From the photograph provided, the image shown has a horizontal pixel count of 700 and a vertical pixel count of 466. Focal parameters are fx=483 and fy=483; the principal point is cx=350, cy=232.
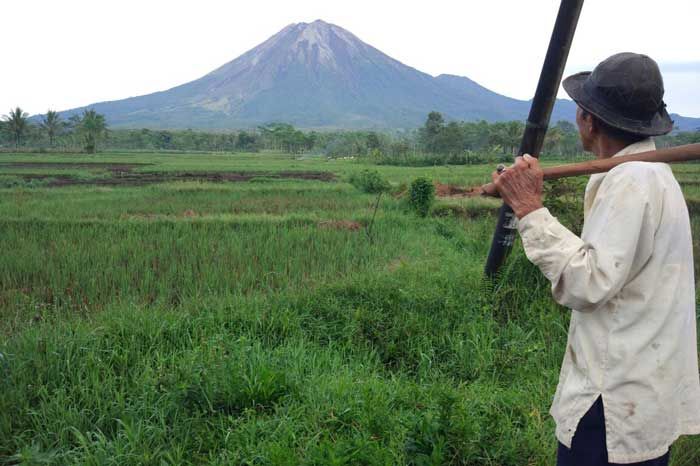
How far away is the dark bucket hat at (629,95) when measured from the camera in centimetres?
138

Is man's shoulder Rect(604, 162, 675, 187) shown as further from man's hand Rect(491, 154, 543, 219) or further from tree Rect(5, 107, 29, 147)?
tree Rect(5, 107, 29, 147)

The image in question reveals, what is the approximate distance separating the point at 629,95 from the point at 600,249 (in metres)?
0.47

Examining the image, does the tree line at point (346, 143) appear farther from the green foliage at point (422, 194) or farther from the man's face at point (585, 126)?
the man's face at point (585, 126)

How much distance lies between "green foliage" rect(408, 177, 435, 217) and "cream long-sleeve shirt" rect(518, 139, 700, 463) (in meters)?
8.72

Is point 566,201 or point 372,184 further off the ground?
point 566,201

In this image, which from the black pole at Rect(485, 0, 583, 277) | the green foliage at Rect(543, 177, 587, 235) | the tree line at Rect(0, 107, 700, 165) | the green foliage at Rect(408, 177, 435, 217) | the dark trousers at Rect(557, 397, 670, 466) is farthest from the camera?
the tree line at Rect(0, 107, 700, 165)

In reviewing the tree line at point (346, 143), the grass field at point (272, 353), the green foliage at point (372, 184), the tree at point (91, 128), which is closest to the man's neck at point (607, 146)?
the grass field at point (272, 353)

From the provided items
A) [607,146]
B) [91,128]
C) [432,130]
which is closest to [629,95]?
[607,146]

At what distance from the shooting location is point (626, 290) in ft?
4.32

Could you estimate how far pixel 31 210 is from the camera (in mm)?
9062

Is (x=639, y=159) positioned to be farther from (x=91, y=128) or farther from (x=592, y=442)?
(x=91, y=128)

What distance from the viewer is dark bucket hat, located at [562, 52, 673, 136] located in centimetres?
138

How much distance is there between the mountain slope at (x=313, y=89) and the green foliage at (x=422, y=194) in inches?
6195

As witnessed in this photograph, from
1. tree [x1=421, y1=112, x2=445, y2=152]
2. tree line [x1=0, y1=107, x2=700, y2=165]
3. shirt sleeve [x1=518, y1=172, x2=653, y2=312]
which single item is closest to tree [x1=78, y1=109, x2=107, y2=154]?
tree line [x1=0, y1=107, x2=700, y2=165]
